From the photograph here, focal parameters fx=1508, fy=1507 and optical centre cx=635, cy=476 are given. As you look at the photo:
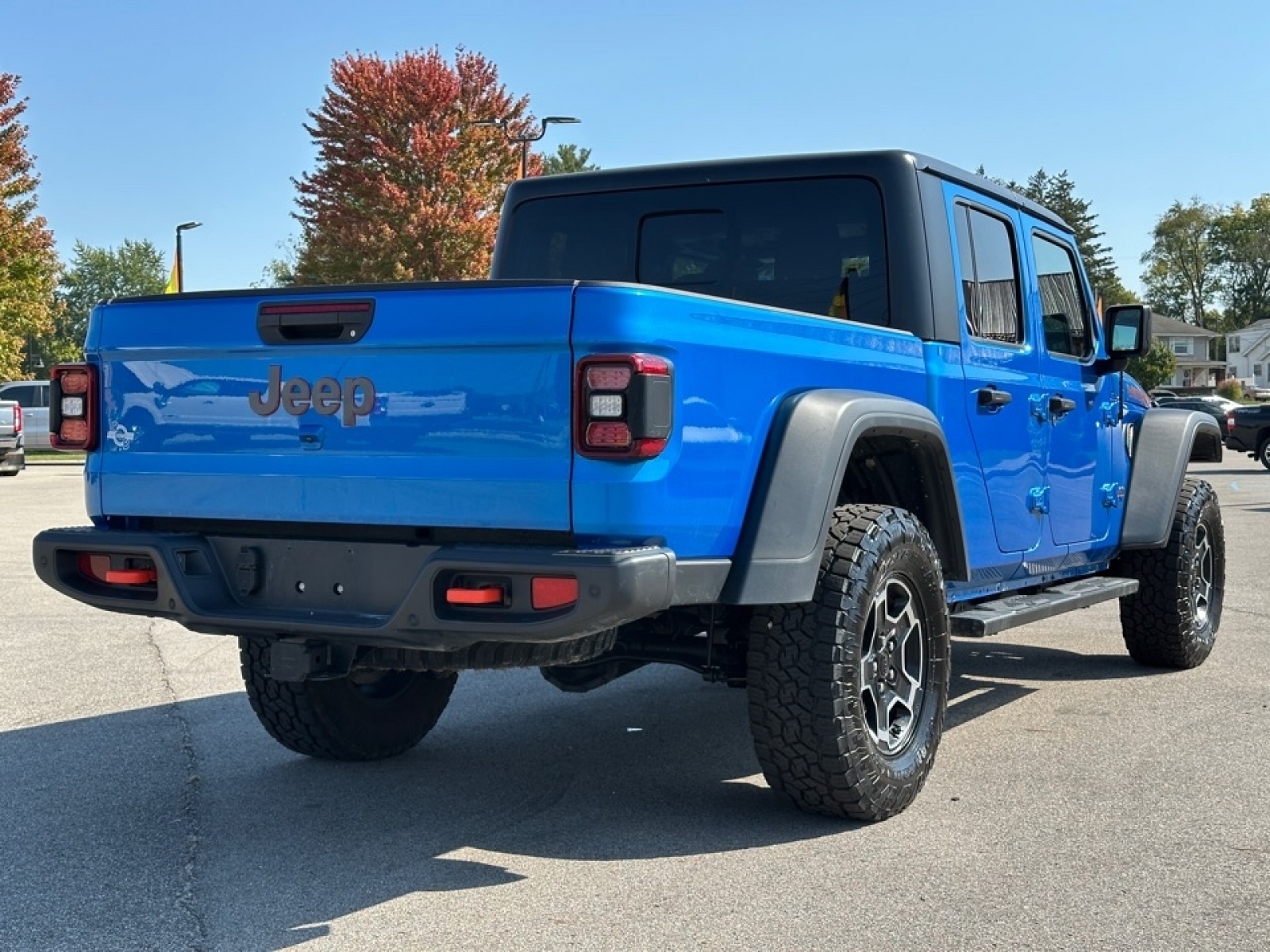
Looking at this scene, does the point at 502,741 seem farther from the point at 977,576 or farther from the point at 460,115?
the point at 460,115

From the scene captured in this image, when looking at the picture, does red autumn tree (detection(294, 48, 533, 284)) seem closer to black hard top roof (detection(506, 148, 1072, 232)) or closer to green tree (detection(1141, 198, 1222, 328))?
black hard top roof (detection(506, 148, 1072, 232))

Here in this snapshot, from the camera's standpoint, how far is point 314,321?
415 centimetres

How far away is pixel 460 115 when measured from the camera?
36.6 metres

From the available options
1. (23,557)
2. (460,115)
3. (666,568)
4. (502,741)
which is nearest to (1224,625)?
(502,741)

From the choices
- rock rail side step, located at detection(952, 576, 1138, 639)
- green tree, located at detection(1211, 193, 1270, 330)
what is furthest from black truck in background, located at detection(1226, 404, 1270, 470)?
green tree, located at detection(1211, 193, 1270, 330)

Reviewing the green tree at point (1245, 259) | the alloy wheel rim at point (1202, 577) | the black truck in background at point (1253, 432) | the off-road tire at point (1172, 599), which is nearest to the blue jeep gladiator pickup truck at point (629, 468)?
the off-road tire at point (1172, 599)

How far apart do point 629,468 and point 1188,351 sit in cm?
11590

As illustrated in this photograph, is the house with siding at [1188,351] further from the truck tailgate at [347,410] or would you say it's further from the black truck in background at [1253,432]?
the truck tailgate at [347,410]

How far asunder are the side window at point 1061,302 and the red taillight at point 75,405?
3734 mm

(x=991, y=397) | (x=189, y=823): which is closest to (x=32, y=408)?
(x=189, y=823)

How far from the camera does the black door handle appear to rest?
17.8ft

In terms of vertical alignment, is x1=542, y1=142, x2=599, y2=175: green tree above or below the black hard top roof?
above

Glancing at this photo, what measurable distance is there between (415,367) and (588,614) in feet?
2.77

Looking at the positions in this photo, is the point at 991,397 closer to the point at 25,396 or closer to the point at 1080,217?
the point at 25,396
